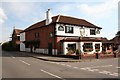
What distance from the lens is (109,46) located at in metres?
42.8

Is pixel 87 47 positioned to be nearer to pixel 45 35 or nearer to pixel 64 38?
pixel 64 38

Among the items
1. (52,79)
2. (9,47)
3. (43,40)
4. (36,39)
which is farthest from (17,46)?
(52,79)

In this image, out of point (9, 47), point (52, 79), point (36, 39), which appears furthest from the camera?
point (9, 47)

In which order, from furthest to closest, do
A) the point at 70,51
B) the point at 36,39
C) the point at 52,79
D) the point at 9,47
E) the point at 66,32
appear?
the point at 9,47 → the point at 36,39 → the point at 66,32 → the point at 70,51 → the point at 52,79

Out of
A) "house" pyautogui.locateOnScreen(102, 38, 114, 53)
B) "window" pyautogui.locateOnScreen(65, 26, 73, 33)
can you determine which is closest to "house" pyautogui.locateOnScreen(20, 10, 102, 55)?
"window" pyautogui.locateOnScreen(65, 26, 73, 33)

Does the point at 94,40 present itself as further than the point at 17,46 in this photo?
No

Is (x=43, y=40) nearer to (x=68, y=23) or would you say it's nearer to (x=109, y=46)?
(x=68, y=23)

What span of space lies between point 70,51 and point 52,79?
70.8 ft

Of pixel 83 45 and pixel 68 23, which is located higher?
pixel 68 23

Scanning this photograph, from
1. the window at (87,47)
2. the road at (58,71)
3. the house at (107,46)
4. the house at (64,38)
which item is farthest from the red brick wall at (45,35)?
the road at (58,71)

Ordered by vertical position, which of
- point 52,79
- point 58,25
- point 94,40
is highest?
point 58,25

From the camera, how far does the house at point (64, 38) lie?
111ft

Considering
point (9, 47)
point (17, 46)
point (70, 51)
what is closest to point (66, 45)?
point (70, 51)

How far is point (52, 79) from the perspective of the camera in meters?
11.8
